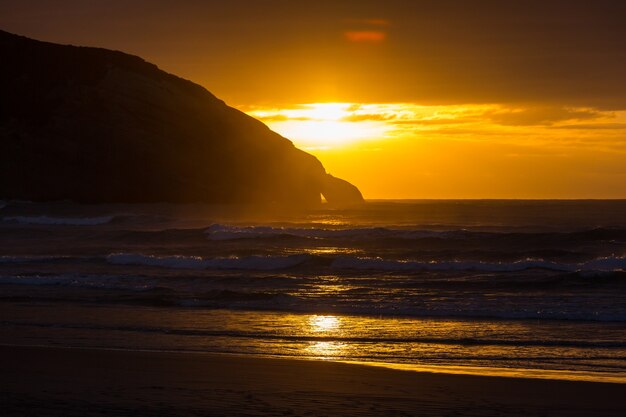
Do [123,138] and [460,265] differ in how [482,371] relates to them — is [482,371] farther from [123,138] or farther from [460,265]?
[123,138]

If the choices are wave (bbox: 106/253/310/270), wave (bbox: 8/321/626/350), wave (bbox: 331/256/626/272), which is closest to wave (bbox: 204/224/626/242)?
wave (bbox: 331/256/626/272)

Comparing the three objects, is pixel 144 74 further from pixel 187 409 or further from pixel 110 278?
pixel 187 409

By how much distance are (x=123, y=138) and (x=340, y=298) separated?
183 feet

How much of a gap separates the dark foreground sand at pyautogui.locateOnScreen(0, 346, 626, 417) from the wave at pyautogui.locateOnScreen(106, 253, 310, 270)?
15.6 m

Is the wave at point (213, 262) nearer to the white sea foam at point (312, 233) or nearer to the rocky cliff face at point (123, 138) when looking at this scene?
the white sea foam at point (312, 233)

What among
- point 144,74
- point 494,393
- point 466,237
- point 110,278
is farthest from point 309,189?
point 494,393

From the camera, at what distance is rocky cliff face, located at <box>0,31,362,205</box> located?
6812cm

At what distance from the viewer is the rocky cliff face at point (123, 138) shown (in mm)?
68125

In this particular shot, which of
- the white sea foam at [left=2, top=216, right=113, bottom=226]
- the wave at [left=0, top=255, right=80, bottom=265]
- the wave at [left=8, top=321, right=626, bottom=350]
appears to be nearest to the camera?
the wave at [left=8, top=321, right=626, bottom=350]

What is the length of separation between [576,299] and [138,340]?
974cm

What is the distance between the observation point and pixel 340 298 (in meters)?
18.5

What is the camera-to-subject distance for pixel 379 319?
602 inches

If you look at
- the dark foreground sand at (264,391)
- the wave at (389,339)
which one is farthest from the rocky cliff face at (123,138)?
the dark foreground sand at (264,391)

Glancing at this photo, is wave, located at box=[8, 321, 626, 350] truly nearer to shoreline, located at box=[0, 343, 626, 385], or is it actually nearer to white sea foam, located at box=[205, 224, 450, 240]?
shoreline, located at box=[0, 343, 626, 385]
